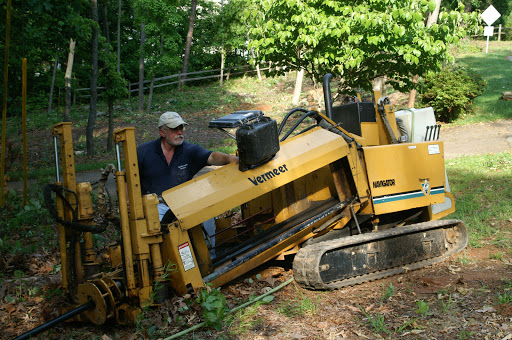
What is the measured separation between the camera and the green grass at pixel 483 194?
6.83m

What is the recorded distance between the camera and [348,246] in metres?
5.43

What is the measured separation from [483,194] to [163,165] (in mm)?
5703

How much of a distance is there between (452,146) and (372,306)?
383 inches

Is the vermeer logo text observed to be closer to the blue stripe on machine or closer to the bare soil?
the bare soil

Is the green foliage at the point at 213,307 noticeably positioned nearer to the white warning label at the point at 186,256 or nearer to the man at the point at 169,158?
the white warning label at the point at 186,256

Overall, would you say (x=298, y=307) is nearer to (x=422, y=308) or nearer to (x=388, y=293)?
(x=388, y=293)

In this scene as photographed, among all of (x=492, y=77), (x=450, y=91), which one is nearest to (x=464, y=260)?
(x=450, y=91)

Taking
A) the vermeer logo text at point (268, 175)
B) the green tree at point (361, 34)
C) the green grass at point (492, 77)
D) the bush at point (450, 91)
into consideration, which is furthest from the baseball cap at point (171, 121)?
the green grass at point (492, 77)

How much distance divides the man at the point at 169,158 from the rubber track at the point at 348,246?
1.28 meters

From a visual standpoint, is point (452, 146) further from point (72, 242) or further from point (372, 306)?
point (72, 242)

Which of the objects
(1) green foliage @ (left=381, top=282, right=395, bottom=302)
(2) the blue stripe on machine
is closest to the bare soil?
(1) green foliage @ (left=381, top=282, right=395, bottom=302)

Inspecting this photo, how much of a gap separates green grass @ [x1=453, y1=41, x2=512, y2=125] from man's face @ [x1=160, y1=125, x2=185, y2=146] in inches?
515

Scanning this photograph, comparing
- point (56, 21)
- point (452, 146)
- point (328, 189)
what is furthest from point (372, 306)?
point (452, 146)

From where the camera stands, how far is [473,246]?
21.2 feet
